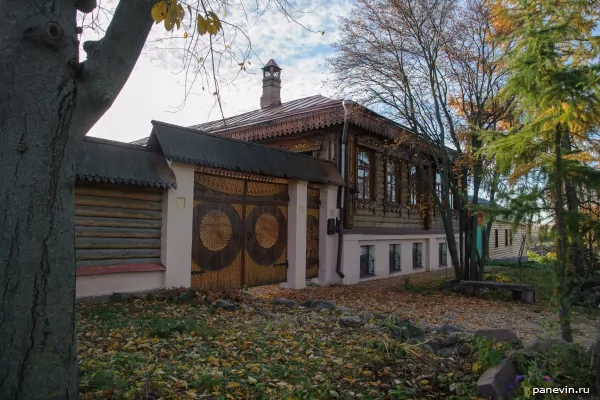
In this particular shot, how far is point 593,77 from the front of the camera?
427 centimetres

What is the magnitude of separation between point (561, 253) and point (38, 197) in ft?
16.3

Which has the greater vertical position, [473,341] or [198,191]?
[198,191]

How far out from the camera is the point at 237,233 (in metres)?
9.07

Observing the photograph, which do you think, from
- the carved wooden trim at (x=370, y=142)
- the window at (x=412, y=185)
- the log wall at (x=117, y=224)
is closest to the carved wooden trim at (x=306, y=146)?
the carved wooden trim at (x=370, y=142)

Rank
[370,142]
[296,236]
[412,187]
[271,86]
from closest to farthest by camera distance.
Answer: [296,236], [370,142], [412,187], [271,86]

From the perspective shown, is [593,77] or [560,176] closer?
[593,77]

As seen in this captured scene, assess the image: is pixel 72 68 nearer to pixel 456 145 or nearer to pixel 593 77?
pixel 593 77

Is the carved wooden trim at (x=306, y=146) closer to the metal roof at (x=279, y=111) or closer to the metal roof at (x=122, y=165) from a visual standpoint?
the metal roof at (x=279, y=111)

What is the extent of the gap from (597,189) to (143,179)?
21.3ft

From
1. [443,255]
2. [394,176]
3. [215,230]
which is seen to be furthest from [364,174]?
[443,255]

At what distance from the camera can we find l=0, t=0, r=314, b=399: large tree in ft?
7.75

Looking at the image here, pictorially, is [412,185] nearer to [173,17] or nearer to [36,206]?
[173,17]

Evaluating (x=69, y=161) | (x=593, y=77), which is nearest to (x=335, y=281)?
(x=593, y=77)

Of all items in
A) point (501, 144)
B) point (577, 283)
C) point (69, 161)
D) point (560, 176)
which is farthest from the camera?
point (577, 283)
